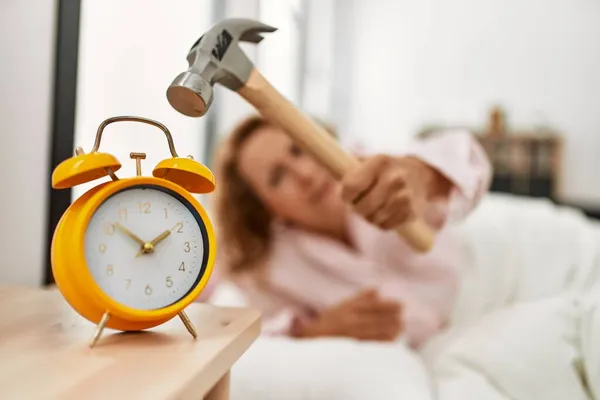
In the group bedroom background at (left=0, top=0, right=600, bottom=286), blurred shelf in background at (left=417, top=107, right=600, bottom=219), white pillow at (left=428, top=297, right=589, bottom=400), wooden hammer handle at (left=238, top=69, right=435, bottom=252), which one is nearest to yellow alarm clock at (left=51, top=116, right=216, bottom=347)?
wooden hammer handle at (left=238, top=69, right=435, bottom=252)

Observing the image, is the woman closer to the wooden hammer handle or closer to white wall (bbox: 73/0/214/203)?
the wooden hammer handle

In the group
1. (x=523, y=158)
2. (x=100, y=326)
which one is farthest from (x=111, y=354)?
(x=523, y=158)

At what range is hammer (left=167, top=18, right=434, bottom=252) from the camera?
1.54 ft

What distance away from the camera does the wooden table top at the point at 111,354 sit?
347 mm

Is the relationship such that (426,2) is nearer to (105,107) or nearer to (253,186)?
(253,186)

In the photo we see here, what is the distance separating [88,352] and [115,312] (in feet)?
0.11

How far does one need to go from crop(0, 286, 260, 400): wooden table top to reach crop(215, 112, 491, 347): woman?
53cm

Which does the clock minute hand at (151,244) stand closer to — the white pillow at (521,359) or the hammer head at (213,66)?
the hammer head at (213,66)

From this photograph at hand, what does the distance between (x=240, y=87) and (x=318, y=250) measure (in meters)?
0.74

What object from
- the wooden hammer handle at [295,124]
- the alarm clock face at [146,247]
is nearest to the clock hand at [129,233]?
the alarm clock face at [146,247]

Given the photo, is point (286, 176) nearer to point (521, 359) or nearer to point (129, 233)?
point (521, 359)

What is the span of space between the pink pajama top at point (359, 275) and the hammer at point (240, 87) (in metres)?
0.45

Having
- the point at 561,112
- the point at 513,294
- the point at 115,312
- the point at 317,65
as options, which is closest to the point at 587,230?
the point at 513,294

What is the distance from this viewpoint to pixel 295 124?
62cm
